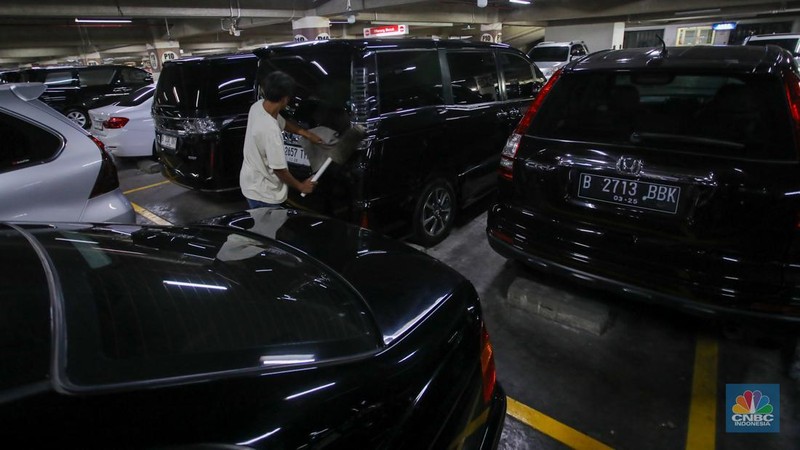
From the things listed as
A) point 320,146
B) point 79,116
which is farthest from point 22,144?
point 79,116

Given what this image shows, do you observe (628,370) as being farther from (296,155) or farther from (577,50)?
(577,50)

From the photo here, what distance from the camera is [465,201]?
430cm

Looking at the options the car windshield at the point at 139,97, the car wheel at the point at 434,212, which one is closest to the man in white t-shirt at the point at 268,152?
the car wheel at the point at 434,212

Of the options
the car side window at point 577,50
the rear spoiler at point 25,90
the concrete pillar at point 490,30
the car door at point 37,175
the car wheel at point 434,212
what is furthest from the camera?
the concrete pillar at point 490,30

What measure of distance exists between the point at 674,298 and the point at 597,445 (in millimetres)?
848

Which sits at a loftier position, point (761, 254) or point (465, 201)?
point (761, 254)

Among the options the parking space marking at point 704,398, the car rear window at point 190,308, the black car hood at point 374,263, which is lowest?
the parking space marking at point 704,398

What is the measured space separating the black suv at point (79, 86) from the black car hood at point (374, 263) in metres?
10.8

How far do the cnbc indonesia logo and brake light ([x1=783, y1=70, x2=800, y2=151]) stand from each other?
4.20 ft

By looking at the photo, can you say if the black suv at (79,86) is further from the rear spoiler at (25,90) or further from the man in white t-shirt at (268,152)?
the man in white t-shirt at (268,152)

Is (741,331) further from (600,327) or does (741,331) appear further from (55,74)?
(55,74)

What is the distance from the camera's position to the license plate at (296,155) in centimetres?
345

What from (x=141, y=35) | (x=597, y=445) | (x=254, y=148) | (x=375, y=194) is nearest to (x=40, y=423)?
(x=597, y=445)

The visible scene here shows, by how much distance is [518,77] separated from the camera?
4793 millimetres
